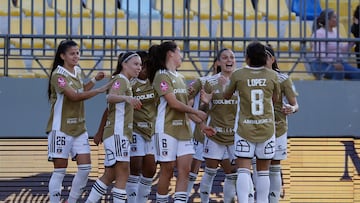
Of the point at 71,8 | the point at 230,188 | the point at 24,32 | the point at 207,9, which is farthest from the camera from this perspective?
the point at 207,9

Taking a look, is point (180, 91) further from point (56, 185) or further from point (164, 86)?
point (56, 185)

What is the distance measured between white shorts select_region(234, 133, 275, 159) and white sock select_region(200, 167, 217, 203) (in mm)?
1408

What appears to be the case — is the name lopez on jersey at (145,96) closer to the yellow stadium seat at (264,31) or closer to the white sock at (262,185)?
the white sock at (262,185)

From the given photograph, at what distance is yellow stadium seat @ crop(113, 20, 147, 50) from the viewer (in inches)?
546

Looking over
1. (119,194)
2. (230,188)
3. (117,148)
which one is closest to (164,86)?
(117,148)

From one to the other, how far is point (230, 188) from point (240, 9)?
3.14 metres

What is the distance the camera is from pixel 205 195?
12.5m

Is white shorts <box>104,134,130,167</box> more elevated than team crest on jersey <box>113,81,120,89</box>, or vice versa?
team crest on jersey <box>113,81,120,89</box>

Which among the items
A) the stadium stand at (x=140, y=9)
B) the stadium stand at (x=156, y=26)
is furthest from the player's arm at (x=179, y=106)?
the stadium stand at (x=140, y=9)

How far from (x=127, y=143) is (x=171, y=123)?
551 millimetres

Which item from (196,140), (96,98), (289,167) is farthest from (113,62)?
(289,167)

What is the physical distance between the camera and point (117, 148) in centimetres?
1125

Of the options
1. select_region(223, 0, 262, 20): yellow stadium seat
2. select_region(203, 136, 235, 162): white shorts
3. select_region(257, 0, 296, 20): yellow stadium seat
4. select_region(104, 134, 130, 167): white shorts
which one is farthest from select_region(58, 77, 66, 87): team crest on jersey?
select_region(257, 0, 296, 20): yellow stadium seat

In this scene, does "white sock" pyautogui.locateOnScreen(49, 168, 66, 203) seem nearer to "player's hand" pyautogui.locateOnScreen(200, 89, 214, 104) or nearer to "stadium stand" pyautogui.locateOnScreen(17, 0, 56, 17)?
"player's hand" pyautogui.locateOnScreen(200, 89, 214, 104)
